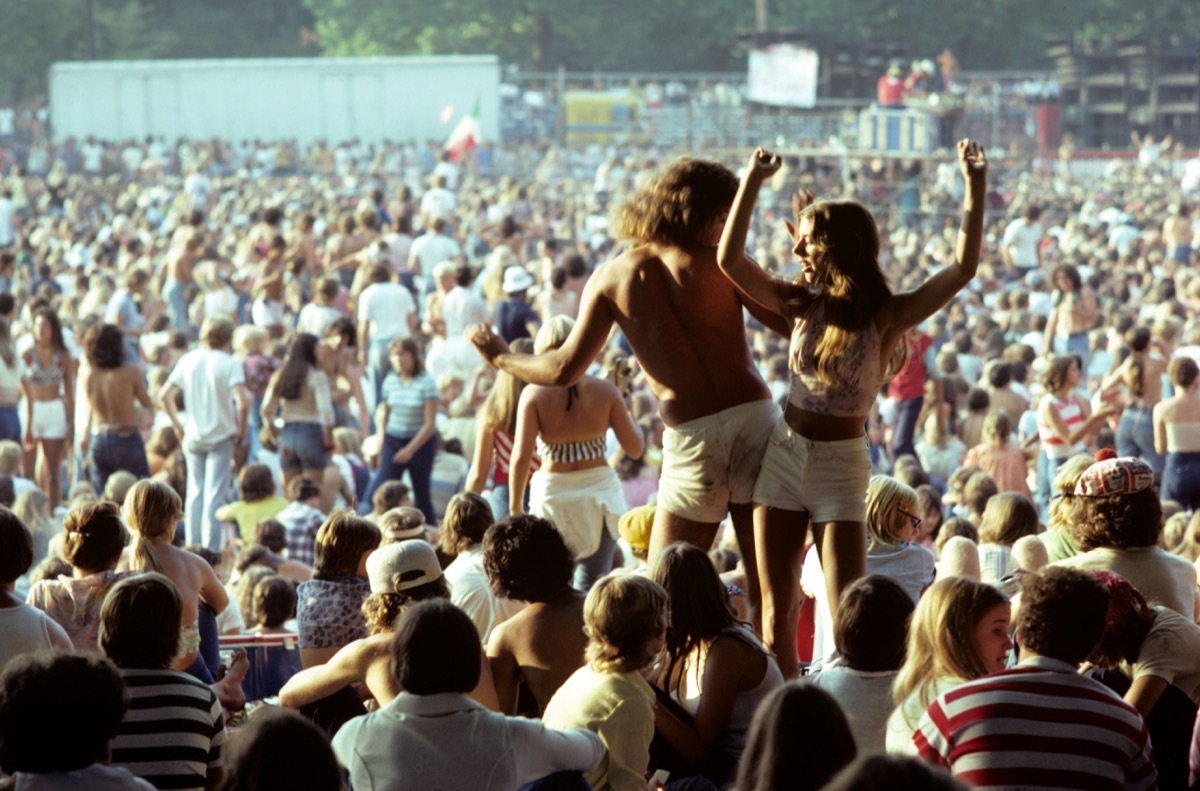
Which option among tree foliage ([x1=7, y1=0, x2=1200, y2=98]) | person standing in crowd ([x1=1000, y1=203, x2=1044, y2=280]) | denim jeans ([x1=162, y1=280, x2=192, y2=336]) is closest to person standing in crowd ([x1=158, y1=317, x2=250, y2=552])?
denim jeans ([x1=162, y1=280, x2=192, y2=336])

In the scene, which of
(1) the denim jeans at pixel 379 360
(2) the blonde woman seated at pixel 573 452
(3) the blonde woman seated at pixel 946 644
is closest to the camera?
(3) the blonde woman seated at pixel 946 644

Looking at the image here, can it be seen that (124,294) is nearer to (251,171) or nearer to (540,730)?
(540,730)

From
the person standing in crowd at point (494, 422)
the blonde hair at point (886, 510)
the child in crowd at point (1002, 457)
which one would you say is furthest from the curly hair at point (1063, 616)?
the child in crowd at point (1002, 457)

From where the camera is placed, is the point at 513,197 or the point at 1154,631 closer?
the point at 1154,631

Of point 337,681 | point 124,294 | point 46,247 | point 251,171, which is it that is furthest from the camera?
point 251,171

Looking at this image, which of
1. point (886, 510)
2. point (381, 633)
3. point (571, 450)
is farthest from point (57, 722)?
point (571, 450)

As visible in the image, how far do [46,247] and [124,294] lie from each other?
5593 millimetres

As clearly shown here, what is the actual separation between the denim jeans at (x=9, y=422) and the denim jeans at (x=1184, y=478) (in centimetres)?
726

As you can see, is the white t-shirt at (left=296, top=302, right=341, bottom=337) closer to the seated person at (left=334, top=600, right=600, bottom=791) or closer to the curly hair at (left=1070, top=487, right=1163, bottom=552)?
the curly hair at (left=1070, top=487, right=1163, bottom=552)

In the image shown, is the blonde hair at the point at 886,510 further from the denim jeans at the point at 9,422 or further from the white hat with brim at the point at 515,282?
the denim jeans at the point at 9,422

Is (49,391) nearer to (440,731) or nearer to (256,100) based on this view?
(440,731)

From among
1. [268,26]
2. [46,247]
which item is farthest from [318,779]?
[268,26]

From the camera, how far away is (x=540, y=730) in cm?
364

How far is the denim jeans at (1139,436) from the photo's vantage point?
32.7ft
